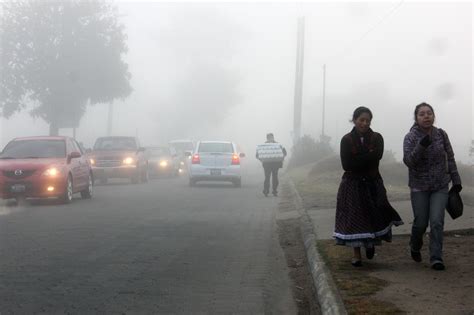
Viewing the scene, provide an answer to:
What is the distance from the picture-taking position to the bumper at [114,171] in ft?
87.5

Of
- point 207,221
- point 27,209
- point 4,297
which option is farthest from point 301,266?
point 27,209

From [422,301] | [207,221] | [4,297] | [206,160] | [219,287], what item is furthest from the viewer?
[206,160]

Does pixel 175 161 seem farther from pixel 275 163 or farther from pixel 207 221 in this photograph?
pixel 207 221

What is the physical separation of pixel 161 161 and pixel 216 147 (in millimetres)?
8221

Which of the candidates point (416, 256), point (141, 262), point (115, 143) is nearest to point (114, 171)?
point (115, 143)

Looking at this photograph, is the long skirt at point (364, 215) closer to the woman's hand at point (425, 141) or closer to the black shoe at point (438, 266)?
the black shoe at point (438, 266)

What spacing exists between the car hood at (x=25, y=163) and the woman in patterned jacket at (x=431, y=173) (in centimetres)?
1094

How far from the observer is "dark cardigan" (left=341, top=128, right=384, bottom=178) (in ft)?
24.5

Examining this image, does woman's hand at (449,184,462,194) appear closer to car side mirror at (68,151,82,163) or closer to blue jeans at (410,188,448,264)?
blue jeans at (410,188,448,264)

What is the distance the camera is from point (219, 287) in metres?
7.12

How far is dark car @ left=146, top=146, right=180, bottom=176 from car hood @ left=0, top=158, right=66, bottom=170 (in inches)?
642

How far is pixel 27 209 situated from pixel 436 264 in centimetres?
1080

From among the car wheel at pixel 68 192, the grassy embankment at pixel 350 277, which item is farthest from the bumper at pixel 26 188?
the grassy embankment at pixel 350 277

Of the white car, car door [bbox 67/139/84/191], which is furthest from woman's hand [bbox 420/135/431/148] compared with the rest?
the white car
